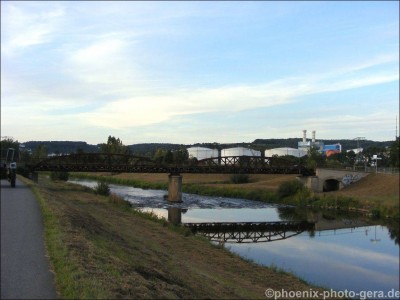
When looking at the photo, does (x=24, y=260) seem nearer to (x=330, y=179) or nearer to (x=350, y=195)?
(x=350, y=195)

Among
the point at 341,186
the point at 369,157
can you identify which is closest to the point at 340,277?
the point at 341,186

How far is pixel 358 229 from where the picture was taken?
40.3 meters

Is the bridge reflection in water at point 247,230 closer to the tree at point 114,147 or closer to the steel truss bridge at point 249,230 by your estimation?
the steel truss bridge at point 249,230

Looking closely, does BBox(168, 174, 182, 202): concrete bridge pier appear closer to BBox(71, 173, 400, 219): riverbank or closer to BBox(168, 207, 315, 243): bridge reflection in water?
BBox(71, 173, 400, 219): riverbank

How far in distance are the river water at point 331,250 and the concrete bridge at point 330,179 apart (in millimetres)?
21013

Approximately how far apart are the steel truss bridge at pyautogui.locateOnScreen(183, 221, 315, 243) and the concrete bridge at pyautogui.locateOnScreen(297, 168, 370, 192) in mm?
30486

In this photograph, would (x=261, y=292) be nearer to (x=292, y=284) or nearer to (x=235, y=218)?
(x=292, y=284)

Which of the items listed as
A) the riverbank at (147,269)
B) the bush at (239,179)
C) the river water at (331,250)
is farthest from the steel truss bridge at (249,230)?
the bush at (239,179)

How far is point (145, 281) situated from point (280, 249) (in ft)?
68.2

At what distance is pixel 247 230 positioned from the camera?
1625 inches

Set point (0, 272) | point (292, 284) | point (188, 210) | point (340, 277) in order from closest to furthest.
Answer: point (0, 272)
point (292, 284)
point (340, 277)
point (188, 210)

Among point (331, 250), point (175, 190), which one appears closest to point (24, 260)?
point (331, 250)

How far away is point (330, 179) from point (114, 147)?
9876cm

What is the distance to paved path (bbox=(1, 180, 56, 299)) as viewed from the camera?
9336 mm
